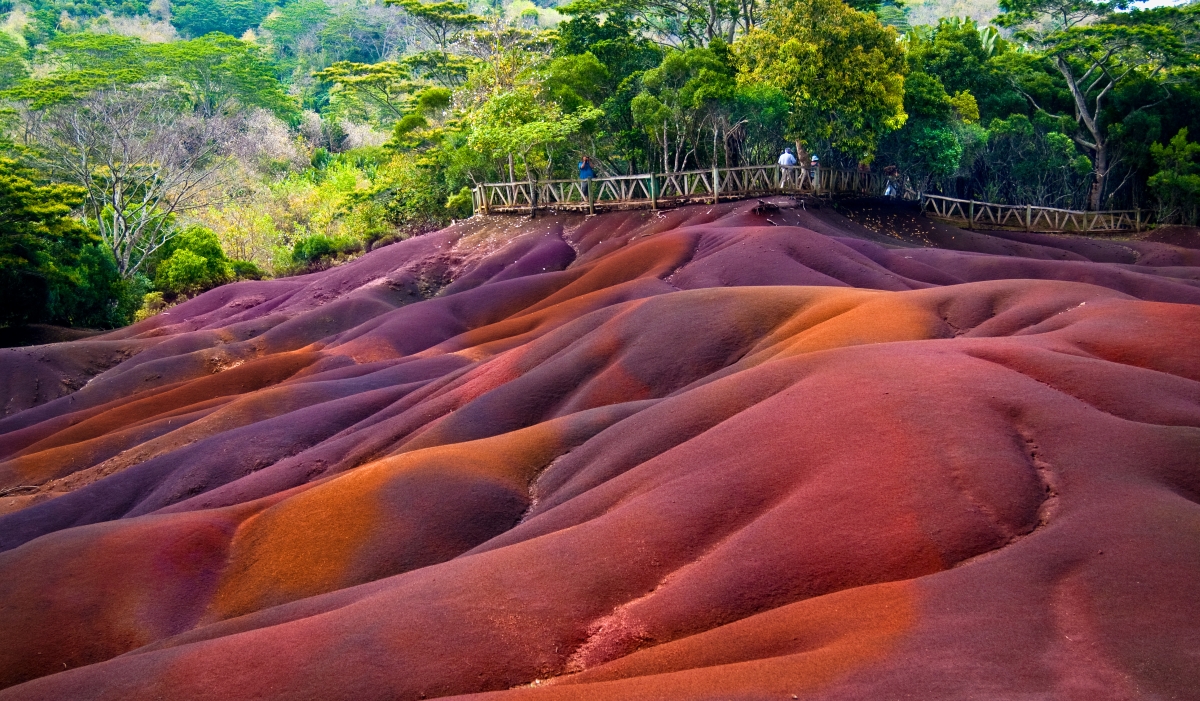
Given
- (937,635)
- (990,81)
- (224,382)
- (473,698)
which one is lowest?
(224,382)

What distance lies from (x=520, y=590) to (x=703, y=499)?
3.48m

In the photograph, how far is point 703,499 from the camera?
17016mm

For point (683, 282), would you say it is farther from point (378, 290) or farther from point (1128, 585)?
point (1128, 585)

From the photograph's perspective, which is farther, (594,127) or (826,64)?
(594,127)

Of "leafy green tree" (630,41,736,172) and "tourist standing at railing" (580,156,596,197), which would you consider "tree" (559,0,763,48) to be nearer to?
"leafy green tree" (630,41,736,172)

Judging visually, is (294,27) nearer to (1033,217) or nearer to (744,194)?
(744,194)

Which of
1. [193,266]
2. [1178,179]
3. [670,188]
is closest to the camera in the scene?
[670,188]

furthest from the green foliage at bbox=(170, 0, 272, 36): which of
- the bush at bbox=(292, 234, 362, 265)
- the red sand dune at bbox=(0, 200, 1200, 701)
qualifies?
the red sand dune at bbox=(0, 200, 1200, 701)

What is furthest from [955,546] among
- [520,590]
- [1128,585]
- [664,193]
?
[664,193]

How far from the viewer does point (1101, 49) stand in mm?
57500

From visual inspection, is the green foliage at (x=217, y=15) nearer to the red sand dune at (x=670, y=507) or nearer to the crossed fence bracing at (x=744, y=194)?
the crossed fence bracing at (x=744, y=194)

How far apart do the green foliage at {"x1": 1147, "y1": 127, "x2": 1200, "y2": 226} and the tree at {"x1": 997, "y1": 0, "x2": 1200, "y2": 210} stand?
3.19 metres

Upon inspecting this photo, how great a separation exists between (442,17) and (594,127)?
27.7 meters

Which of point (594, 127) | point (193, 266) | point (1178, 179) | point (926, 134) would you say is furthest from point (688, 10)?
point (193, 266)
